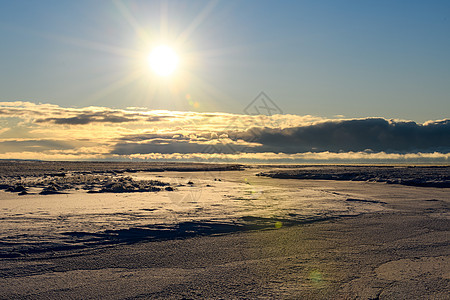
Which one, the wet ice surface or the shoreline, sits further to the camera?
the wet ice surface

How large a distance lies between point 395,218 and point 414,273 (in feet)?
22.7

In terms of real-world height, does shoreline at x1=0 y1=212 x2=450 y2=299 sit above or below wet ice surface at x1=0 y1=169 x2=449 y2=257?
below

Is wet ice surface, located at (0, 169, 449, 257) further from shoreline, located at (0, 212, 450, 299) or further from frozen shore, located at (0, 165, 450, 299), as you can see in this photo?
shoreline, located at (0, 212, 450, 299)

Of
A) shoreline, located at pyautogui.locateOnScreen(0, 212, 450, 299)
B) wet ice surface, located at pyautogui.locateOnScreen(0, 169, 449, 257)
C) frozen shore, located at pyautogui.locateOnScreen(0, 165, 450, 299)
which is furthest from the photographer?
wet ice surface, located at pyautogui.locateOnScreen(0, 169, 449, 257)

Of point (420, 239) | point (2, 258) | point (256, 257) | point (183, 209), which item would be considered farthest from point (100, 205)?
point (420, 239)

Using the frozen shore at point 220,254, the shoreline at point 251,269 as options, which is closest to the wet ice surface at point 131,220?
the frozen shore at point 220,254

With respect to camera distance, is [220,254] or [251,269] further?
[220,254]

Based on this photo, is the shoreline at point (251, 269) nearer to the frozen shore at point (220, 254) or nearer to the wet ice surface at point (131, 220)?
the frozen shore at point (220, 254)

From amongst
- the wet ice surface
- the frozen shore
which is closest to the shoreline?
the frozen shore

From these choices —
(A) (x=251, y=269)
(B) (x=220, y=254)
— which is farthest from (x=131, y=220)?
(A) (x=251, y=269)

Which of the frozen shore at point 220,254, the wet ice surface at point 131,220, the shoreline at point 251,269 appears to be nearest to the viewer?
the shoreline at point 251,269

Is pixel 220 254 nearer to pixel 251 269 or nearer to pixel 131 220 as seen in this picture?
pixel 251 269

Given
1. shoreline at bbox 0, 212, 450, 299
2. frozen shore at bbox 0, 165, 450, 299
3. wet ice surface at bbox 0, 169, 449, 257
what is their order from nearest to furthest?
shoreline at bbox 0, 212, 450, 299
frozen shore at bbox 0, 165, 450, 299
wet ice surface at bbox 0, 169, 449, 257

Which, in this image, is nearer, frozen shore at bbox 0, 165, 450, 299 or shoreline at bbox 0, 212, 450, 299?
shoreline at bbox 0, 212, 450, 299
